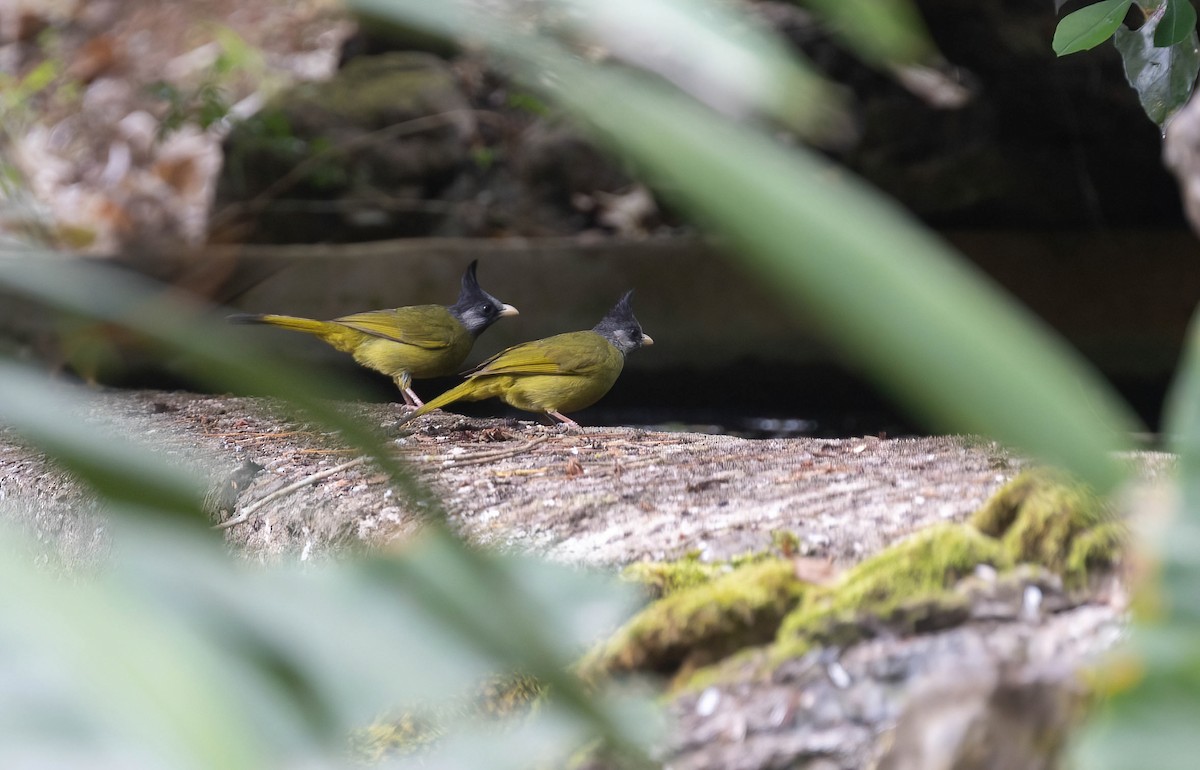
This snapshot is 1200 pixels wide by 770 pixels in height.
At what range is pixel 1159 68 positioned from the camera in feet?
5.80

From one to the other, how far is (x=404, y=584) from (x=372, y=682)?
0.08 metres

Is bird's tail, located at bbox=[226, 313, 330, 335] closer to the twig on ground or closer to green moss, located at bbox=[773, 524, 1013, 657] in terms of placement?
the twig on ground

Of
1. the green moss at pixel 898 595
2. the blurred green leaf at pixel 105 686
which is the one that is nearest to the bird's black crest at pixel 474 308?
the green moss at pixel 898 595

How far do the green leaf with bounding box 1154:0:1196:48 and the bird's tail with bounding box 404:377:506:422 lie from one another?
4.72 feet

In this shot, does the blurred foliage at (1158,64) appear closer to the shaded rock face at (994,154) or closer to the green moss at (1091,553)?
the green moss at (1091,553)

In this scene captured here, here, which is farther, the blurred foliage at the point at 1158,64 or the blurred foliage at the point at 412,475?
the blurred foliage at the point at 1158,64

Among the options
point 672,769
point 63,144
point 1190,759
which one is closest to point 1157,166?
point 672,769

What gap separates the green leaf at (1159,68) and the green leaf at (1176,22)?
96 mm

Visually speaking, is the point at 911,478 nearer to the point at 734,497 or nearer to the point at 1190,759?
the point at 734,497

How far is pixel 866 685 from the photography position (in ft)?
4.50

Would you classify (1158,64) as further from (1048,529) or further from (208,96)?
(208,96)

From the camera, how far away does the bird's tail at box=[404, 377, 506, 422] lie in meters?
2.29

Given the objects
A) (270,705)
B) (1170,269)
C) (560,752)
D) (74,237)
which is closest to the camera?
(270,705)

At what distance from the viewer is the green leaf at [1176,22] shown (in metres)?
1.62
